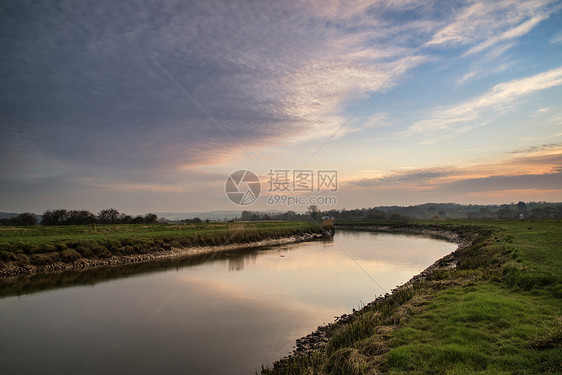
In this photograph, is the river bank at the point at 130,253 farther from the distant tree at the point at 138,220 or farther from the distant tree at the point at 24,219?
the distant tree at the point at 24,219

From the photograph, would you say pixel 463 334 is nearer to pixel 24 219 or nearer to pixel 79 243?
pixel 79 243

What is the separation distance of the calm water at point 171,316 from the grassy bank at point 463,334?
2379 mm

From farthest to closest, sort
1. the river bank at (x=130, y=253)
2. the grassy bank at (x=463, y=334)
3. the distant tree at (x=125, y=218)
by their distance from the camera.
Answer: the distant tree at (x=125, y=218) → the river bank at (x=130, y=253) → the grassy bank at (x=463, y=334)

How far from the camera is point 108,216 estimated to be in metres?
54.3

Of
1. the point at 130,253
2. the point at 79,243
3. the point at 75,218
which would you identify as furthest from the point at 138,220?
the point at 79,243

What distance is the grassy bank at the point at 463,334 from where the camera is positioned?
5.56 meters

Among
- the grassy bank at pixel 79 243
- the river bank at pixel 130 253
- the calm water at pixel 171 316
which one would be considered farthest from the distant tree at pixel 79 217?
the calm water at pixel 171 316

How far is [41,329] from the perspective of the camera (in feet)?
35.3

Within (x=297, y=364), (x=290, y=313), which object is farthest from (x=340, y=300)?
(x=297, y=364)

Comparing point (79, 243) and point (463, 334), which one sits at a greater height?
point (79, 243)

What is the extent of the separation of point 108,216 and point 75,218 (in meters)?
6.43

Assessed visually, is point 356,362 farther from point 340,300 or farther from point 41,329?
point 41,329

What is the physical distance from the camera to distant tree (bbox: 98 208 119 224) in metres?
52.7

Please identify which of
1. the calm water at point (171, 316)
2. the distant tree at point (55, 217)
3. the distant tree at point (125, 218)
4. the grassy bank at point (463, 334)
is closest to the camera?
the grassy bank at point (463, 334)
